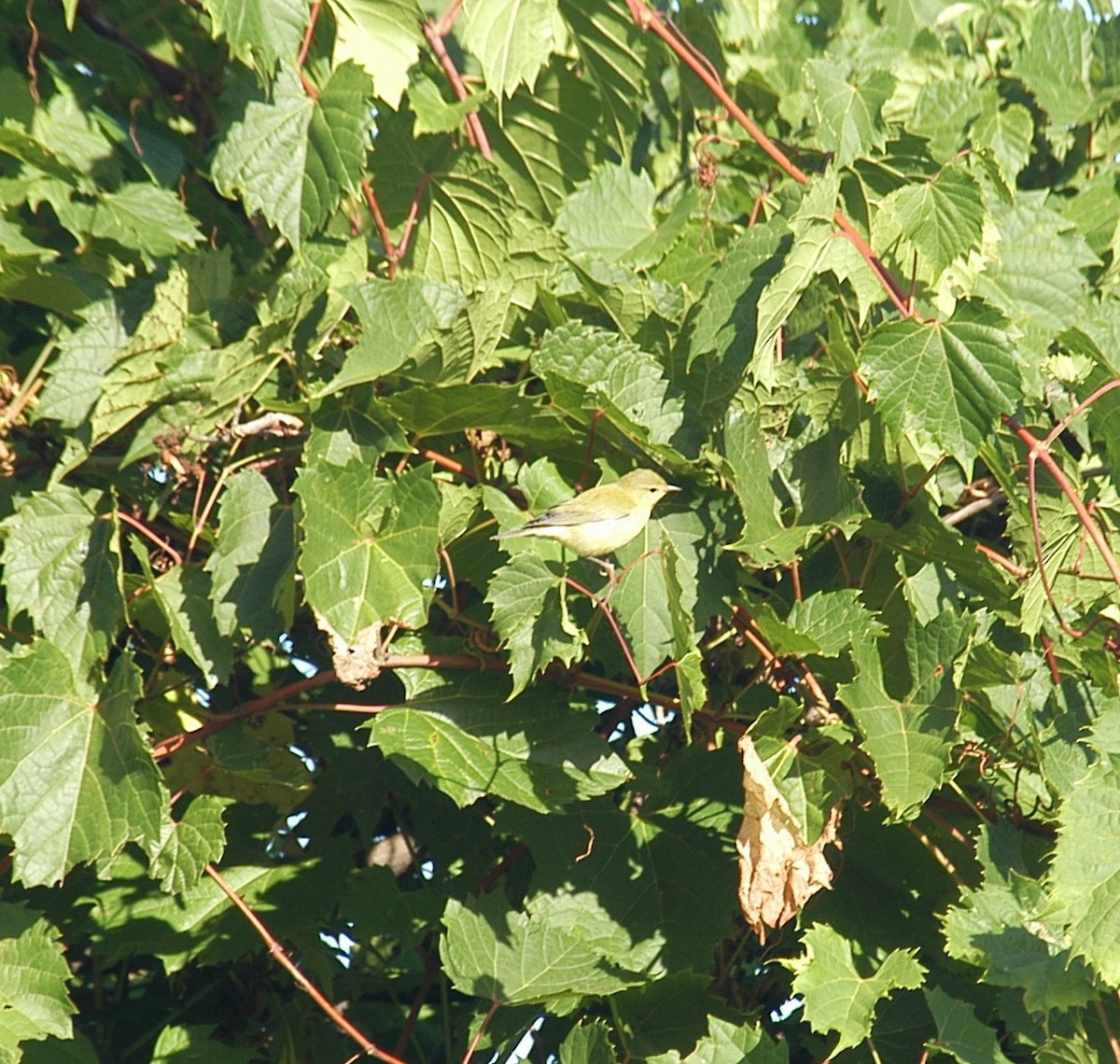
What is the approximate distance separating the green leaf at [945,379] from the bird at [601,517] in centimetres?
49

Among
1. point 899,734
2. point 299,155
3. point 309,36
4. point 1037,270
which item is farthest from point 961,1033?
point 309,36

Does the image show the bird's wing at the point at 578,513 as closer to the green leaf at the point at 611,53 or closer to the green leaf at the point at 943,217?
the green leaf at the point at 943,217

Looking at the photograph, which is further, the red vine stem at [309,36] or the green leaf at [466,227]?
the green leaf at [466,227]

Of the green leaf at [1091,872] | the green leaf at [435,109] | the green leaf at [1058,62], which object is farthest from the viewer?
the green leaf at [1058,62]

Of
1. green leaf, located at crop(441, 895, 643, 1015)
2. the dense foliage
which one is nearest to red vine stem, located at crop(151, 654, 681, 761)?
the dense foliage

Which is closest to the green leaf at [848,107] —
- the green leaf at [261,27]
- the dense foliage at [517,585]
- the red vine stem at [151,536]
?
the dense foliage at [517,585]

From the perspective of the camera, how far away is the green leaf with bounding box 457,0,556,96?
317cm

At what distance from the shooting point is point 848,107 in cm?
322

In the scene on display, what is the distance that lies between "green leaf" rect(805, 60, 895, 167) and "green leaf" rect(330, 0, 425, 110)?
96 cm

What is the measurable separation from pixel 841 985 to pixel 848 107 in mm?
2022

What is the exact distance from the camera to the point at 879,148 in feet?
10.4

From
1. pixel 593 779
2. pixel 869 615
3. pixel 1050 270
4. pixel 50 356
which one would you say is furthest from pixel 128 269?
pixel 1050 270

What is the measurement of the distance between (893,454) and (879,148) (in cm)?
81

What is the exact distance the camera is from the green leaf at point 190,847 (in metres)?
2.63
